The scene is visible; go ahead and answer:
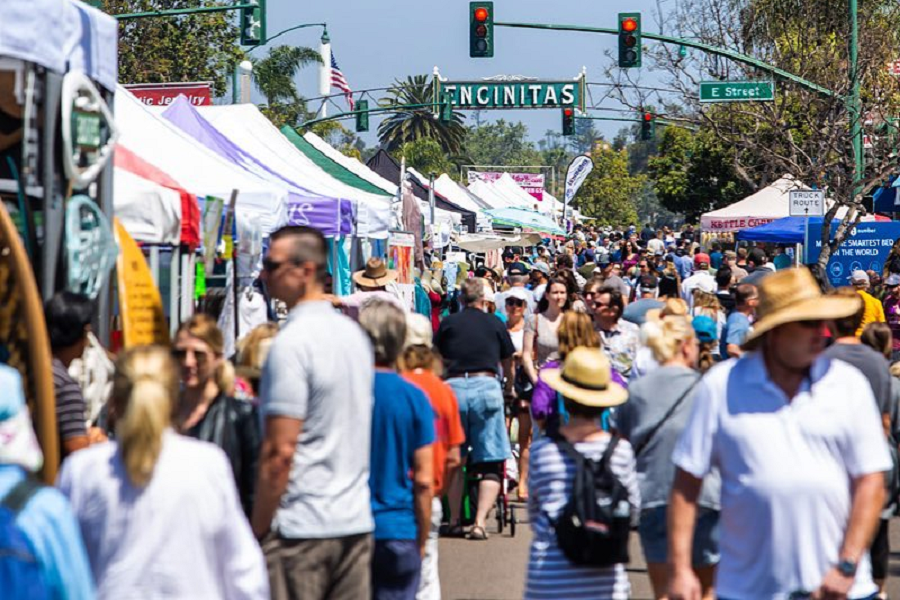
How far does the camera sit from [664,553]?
22.2ft

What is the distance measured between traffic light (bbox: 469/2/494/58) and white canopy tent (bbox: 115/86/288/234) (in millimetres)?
11271

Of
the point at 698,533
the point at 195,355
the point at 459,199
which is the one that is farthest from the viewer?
the point at 459,199

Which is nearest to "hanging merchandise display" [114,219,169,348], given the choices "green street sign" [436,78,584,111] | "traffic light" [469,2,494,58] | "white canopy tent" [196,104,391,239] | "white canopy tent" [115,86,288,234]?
"white canopy tent" [115,86,288,234]

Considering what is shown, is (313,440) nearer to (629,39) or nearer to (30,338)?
(30,338)

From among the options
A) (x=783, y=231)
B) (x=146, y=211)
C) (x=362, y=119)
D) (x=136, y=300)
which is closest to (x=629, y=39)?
(x=783, y=231)

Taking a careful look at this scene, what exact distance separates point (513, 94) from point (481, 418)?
38005 millimetres

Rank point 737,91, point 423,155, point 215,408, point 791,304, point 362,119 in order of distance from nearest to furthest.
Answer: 1. point 791,304
2. point 215,408
3. point 737,91
4. point 362,119
5. point 423,155

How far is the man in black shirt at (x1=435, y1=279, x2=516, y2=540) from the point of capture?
34.2ft

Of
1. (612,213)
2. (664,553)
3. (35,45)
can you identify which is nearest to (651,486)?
(664,553)

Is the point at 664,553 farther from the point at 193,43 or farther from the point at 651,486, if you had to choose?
the point at 193,43

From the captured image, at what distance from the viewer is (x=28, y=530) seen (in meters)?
3.38

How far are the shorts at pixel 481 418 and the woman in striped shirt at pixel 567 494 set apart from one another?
441 cm

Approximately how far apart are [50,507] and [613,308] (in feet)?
23.9

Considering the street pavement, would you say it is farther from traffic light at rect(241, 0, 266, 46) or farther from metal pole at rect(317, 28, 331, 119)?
metal pole at rect(317, 28, 331, 119)
